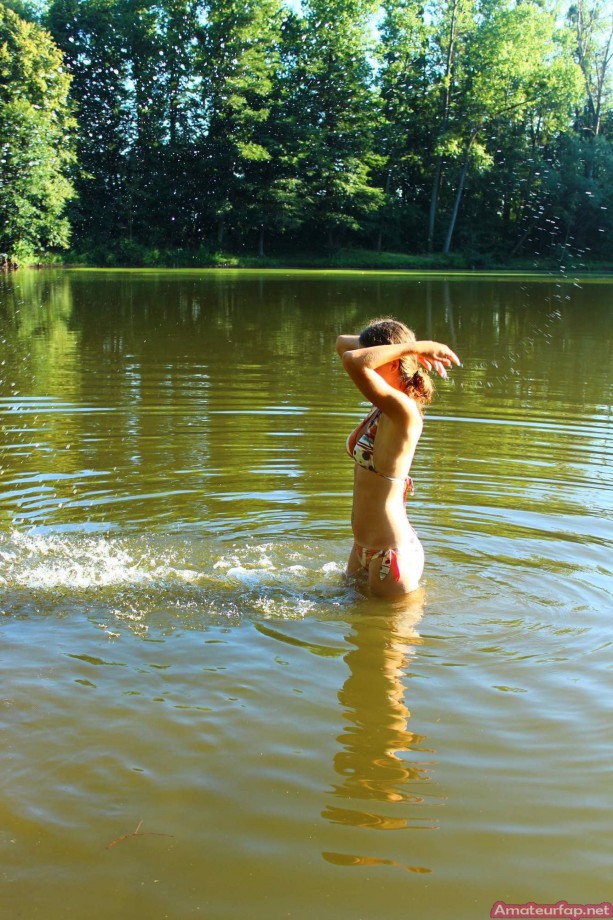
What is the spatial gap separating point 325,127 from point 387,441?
4814cm

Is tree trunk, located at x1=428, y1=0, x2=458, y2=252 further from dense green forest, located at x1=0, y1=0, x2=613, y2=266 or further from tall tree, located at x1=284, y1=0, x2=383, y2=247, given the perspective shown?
tall tree, located at x1=284, y1=0, x2=383, y2=247

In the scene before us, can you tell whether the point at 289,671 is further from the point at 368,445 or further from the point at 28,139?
the point at 28,139

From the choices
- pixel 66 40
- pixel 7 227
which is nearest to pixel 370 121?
pixel 66 40

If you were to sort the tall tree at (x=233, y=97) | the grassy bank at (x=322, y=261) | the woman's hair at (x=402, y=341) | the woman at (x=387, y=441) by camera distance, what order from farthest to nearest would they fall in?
1. the tall tree at (x=233, y=97)
2. the grassy bank at (x=322, y=261)
3. the woman's hair at (x=402, y=341)
4. the woman at (x=387, y=441)

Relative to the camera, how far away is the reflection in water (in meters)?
3.16

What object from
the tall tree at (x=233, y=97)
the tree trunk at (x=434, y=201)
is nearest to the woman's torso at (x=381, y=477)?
the tall tree at (x=233, y=97)

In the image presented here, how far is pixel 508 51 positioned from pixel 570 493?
48.1 meters

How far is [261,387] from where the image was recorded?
11.7 metres

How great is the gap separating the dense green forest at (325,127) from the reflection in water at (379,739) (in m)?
42.4

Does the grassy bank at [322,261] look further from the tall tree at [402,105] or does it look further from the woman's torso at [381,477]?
the woman's torso at [381,477]

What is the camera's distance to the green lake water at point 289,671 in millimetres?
2873

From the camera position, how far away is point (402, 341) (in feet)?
14.9

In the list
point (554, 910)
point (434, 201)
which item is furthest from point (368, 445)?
point (434, 201)

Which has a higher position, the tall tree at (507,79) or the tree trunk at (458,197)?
the tall tree at (507,79)
